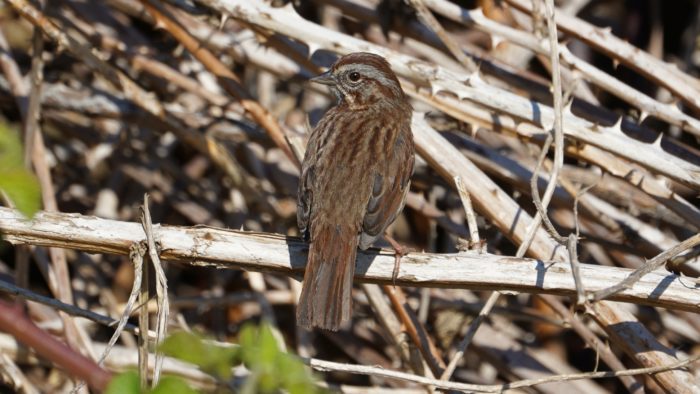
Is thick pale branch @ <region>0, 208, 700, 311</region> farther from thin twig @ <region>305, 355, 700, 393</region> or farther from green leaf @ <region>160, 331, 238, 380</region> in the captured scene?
green leaf @ <region>160, 331, 238, 380</region>

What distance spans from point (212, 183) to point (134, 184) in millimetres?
415

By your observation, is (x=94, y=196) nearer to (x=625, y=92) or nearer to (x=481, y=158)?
(x=481, y=158)

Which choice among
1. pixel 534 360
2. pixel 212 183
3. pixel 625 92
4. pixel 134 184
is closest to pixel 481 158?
pixel 625 92

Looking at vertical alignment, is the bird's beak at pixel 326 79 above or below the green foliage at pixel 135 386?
above

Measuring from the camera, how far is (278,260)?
2.84m

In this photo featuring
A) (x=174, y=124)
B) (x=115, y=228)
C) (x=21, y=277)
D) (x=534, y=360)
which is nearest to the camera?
(x=115, y=228)

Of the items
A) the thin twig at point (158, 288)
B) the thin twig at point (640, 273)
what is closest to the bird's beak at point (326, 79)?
the thin twig at point (158, 288)

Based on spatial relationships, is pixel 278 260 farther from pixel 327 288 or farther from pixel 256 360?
pixel 256 360

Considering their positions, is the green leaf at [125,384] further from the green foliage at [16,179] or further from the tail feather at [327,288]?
the tail feather at [327,288]

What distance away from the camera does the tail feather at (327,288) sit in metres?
2.87

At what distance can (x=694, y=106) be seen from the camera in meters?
3.80

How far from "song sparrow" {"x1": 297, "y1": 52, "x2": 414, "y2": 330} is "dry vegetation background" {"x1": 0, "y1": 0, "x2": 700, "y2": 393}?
11cm

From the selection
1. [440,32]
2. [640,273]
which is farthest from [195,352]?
[440,32]

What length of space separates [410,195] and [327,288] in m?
1.50
